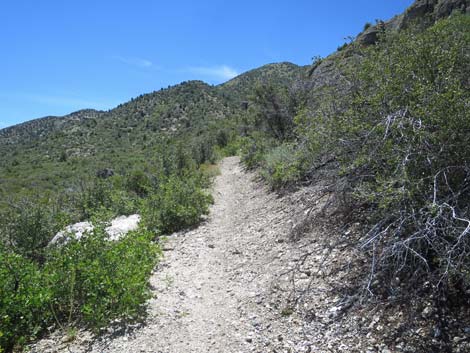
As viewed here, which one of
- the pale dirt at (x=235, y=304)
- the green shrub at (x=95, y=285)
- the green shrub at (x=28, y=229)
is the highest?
the green shrub at (x=28, y=229)

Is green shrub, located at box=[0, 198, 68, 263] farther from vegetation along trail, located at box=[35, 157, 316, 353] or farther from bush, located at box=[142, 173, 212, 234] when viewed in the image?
vegetation along trail, located at box=[35, 157, 316, 353]

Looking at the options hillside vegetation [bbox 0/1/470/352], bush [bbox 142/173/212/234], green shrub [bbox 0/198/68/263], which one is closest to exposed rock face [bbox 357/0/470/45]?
hillside vegetation [bbox 0/1/470/352]

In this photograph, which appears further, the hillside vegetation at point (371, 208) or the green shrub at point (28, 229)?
the green shrub at point (28, 229)

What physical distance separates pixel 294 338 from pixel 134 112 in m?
62.9

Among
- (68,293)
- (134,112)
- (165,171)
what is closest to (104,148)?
(134,112)

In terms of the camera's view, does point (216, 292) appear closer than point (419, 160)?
No

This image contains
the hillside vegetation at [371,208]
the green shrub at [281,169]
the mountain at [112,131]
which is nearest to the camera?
the hillside vegetation at [371,208]

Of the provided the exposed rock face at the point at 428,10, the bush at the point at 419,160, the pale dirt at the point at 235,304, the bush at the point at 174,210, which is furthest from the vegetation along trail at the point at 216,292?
the exposed rock face at the point at 428,10

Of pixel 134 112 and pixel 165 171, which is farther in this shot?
pixel 134 112

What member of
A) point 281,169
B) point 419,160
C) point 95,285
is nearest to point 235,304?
point 95,285

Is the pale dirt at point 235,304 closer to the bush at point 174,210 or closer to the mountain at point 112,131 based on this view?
the bush at point 174,210

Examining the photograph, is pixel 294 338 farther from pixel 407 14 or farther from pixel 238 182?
pixel 407 14

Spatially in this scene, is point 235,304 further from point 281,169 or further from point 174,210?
point 281,169

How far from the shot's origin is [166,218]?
840 centimetres
